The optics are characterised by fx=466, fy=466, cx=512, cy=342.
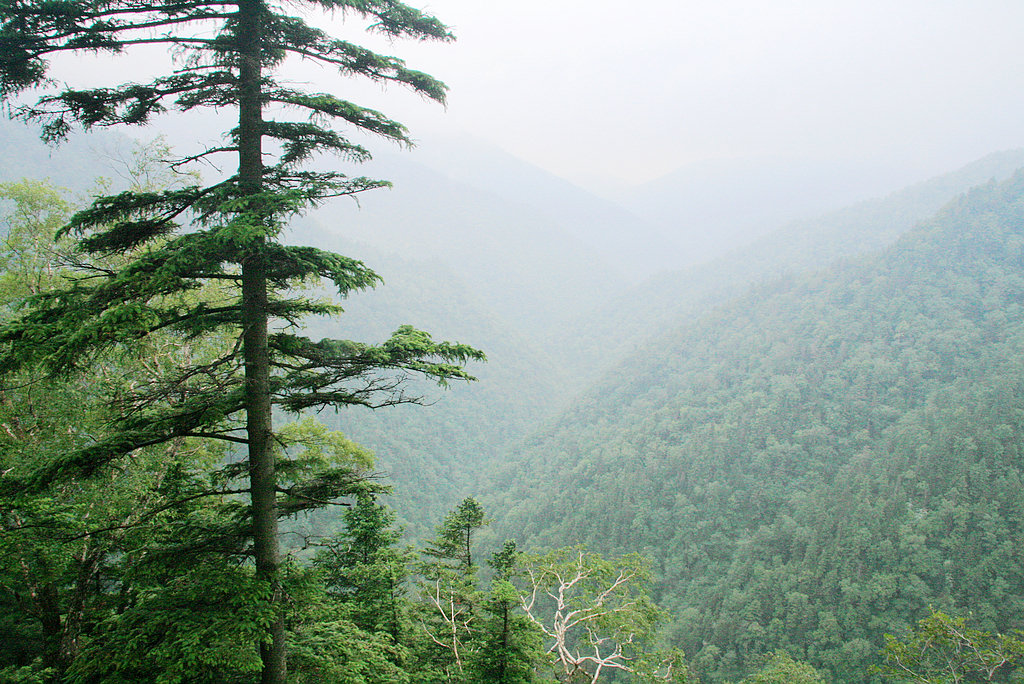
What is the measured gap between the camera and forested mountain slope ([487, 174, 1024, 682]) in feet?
149

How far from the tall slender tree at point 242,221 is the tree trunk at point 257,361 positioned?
0.01m

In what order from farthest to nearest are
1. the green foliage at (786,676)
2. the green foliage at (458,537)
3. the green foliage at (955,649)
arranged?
1. the green foliage at (458,537)
2. the green foliage at (786,676)
3. the green foliage at (955,649)

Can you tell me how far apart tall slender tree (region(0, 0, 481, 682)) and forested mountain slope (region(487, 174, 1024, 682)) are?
50914 mm

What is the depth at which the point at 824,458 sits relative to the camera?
73188 mm

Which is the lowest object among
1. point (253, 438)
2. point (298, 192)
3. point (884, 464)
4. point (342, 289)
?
point (884, 464)

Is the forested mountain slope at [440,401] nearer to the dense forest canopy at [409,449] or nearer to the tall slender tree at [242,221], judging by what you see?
the dense forest canopy at [409,449]

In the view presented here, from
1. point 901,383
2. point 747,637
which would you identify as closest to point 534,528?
point 747,637

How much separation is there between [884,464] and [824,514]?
11.9 metres

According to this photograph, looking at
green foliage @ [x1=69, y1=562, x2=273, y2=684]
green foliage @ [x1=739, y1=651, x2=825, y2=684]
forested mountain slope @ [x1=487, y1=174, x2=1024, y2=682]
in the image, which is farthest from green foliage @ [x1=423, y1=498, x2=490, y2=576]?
forested mountain slope @ [x1=487, y1=174, x2=1024, y2=682]

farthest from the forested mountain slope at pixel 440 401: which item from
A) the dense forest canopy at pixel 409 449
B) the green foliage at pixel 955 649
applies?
the green foliage at pixel 955 649

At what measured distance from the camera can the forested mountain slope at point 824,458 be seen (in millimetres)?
45406

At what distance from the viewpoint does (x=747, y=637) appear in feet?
145

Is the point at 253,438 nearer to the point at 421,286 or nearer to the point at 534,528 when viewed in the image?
the point at 534,528

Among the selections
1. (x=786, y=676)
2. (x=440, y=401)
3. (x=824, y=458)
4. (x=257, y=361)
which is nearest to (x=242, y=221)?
(x=257, y=361)
